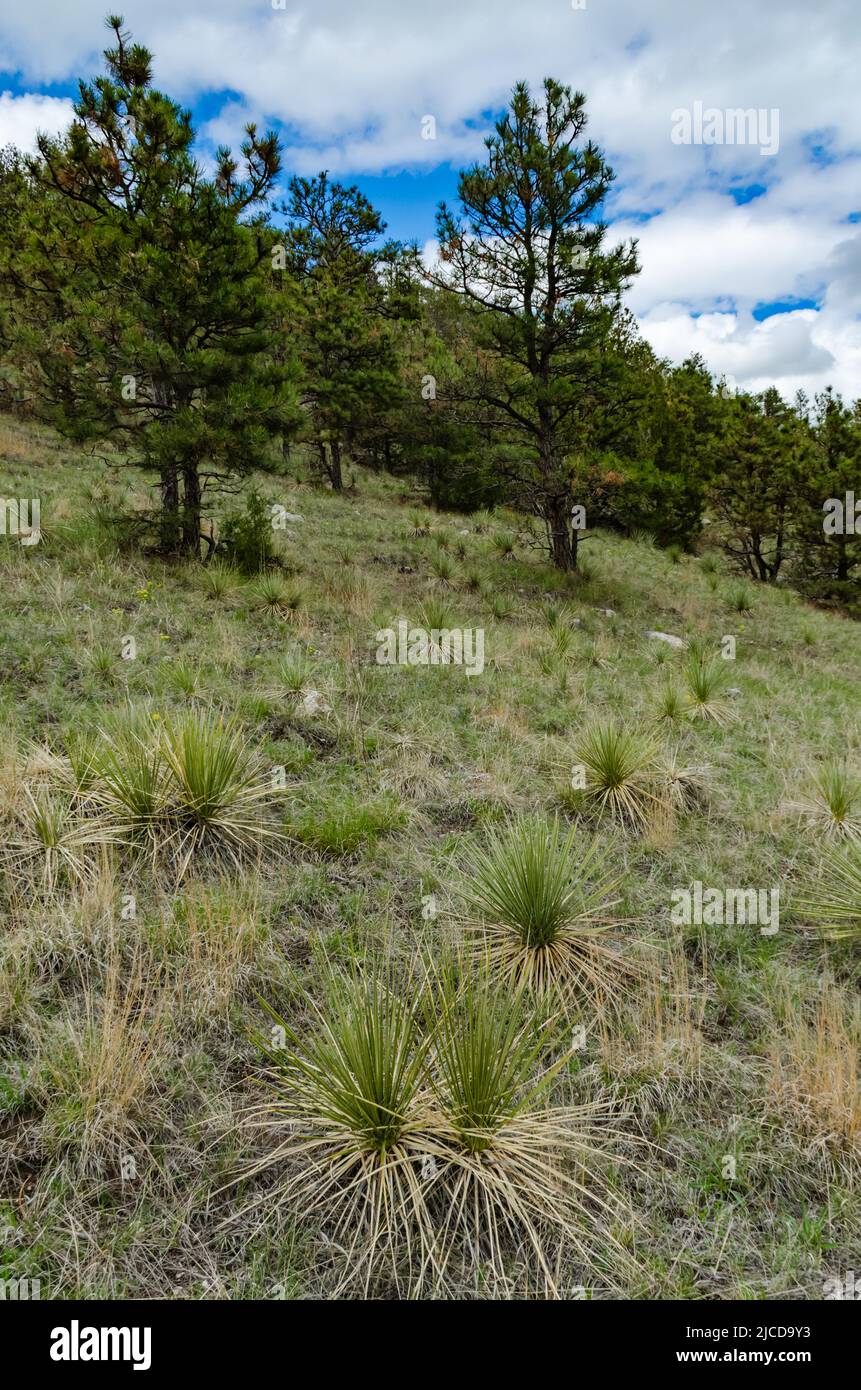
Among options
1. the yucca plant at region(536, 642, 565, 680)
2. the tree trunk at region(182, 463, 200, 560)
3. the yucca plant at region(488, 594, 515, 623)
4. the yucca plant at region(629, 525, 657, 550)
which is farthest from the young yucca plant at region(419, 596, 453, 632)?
the yucca plant at region(629, 525, 657, 550)

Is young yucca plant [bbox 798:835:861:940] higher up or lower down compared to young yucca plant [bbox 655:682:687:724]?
lower down

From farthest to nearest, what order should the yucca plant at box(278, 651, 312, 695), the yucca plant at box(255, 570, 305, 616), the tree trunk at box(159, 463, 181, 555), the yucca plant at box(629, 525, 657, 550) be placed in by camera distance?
the yucca plant at box(629, 525, 657, 550), the tree trunk at box(159, 463, 181, 555), the yucca plant at box(255, 570, 305, 616), the yucca plant at box(278, 651, 312, 695)

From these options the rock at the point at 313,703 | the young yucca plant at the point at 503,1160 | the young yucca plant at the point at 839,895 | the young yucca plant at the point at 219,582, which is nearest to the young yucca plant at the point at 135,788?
the rock at the point at 313,703

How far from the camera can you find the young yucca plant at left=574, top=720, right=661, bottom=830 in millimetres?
4941

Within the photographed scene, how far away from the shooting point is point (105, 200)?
8.58 m

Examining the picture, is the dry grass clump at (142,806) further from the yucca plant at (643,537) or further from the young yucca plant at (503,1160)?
the yucca plant at (643,537)

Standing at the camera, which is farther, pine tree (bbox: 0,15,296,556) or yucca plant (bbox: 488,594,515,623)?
yucca plant (bbox: 488,594,515,623)

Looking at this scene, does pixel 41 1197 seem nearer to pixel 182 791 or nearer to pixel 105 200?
pixel 182 791

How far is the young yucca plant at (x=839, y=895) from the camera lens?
374cm

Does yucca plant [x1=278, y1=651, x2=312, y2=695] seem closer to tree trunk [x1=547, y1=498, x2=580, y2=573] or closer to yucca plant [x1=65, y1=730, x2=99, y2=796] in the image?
yucca plant [x1=65, y1=730, x2=99, y2=796]

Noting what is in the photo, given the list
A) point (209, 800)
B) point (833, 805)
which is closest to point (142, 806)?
point (209, 800)

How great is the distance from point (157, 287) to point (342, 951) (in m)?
8.79

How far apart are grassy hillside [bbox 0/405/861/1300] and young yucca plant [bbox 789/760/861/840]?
48mm
